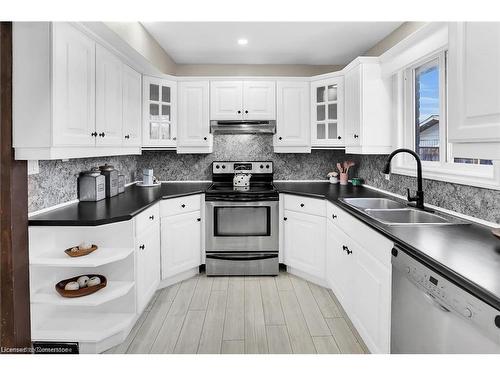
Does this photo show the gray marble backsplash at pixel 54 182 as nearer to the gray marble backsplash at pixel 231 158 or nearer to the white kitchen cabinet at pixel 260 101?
the gray marble backsplash at pixel 231 158

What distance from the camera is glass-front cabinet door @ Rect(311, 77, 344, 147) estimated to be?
12.1 feet

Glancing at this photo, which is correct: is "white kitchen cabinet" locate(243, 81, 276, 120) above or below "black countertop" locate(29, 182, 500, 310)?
above

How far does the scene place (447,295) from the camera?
1.26 meters

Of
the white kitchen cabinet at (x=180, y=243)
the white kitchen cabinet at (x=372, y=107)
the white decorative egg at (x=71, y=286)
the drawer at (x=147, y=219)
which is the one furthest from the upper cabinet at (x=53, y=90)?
the white kitchen cabinet at (x=372, y=107)

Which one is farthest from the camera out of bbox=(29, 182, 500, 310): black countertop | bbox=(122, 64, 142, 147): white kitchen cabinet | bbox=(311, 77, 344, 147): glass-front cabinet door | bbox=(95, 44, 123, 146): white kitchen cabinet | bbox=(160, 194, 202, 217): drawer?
bbox=(311, 77, 344, 147): glass-front cabinet door

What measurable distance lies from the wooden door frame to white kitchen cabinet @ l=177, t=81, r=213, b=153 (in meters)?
2.08

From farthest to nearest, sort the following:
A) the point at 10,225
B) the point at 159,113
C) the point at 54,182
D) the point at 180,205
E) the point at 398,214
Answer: the point at 159,113
the point at 180,205
the point at 398,214
the point at 54,182
the point at 10,225

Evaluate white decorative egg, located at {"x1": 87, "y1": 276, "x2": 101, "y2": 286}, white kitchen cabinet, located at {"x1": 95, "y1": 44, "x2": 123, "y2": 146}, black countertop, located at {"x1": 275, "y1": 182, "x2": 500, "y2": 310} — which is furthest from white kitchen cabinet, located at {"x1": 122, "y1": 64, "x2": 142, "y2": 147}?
black countertop, located at {"x1": 275, "y1": 182, "x2": 500, "y2": 310}

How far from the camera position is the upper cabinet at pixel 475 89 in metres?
1.18

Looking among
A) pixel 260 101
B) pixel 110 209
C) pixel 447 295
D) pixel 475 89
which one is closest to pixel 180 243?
pixel 110 209

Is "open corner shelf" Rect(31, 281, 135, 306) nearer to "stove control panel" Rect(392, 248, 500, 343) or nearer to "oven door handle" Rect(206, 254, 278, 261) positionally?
"oven door handle" Rect(206, 254, 278, 261)

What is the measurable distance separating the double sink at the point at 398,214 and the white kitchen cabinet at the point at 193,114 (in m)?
1.84

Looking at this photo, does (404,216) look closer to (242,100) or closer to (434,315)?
(434,315)

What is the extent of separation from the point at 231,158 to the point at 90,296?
248 centimetres
